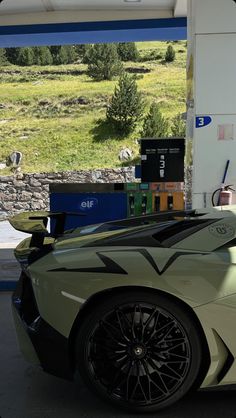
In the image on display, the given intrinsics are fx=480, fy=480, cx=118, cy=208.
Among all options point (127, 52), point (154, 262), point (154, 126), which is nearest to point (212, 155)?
point (154, 262)

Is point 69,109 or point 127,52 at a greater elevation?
point 127,52

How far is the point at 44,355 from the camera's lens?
2875 mm

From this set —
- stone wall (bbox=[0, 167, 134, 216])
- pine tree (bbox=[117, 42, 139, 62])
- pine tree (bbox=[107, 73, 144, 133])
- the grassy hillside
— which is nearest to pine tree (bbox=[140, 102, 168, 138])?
the grassy hillside

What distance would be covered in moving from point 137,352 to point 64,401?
2.03 feet

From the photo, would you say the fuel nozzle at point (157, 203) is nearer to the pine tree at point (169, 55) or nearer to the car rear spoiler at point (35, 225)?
the car rear spoiler at point (35, 225)

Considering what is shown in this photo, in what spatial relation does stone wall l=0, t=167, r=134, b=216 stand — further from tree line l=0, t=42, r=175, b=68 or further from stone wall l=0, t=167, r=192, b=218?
tree line l=0, t=42, r=175, b=68

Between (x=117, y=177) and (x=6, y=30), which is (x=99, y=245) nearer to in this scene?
(x=6, y=30)

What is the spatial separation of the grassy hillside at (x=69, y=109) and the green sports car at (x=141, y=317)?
21.0 meters

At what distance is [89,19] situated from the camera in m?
9.87

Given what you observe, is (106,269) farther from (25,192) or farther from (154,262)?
(25,192)

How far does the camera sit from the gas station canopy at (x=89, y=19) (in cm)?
944

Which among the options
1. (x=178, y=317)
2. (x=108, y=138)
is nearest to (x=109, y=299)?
(x=178, y=317)

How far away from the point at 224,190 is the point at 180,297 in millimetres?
3742

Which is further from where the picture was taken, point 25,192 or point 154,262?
point 25,192
